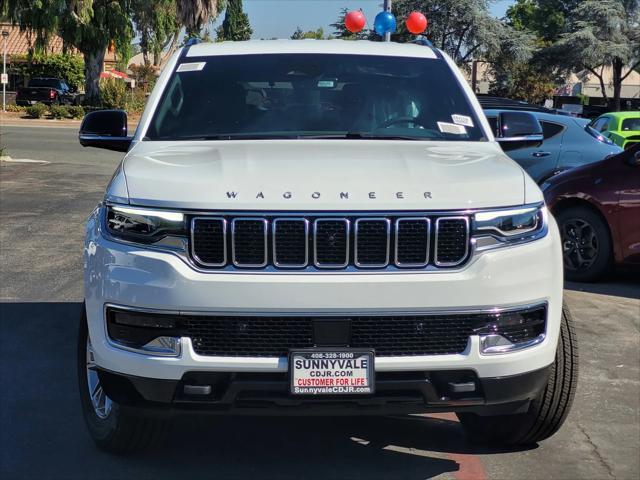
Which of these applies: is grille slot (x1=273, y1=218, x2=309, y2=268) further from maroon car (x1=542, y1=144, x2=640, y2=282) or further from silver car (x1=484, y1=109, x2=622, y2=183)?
silver car (x1=484, y1=109, x2=622, y2=183)

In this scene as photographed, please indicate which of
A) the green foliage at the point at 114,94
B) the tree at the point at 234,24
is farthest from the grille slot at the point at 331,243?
the tree at the point at 234,24

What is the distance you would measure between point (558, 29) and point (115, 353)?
8000 cm

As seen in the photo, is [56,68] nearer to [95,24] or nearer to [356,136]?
[95,24]

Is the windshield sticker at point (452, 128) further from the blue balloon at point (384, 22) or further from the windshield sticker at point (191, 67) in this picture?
the blue balloon at point (384, 22)

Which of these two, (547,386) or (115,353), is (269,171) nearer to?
(115,353)

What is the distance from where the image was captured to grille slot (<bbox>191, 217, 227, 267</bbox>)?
365cm

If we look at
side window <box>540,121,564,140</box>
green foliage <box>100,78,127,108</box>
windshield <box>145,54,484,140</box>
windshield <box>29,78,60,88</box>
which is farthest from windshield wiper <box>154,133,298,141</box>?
windshield <box>29,78,60,88</box>

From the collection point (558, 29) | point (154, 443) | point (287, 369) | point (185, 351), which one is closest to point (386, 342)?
point (287, 369)

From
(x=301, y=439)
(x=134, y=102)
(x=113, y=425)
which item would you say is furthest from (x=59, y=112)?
(x=113, y=425)

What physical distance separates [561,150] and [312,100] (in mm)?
8019

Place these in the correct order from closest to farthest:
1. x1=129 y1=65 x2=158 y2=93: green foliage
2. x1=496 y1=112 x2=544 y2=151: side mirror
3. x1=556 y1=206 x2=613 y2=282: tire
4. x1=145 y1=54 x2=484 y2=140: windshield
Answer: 1. x1=145 y1=54 x2=484 y2=140: windshield
2. x1=496 y1=112 x2=544 y2=151: side mirror
3. x1=556 y1=206 x2=613 y2=282: tire
4. x1=129 y1=65 x2=158 y2=93: green foliage

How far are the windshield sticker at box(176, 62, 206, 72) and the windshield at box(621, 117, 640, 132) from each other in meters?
14.6

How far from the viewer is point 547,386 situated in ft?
13.8

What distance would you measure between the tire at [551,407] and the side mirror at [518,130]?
1.30 metres
